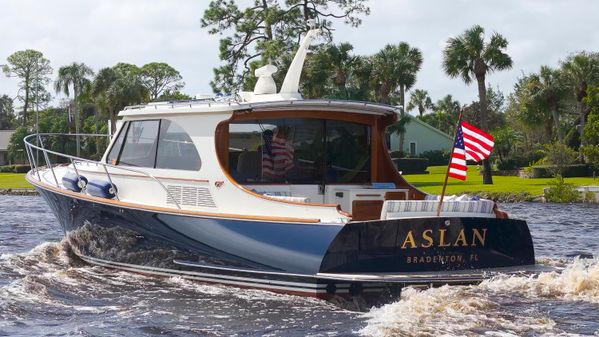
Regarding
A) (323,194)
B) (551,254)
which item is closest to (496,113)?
(551,254)

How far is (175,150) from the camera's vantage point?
1215cm

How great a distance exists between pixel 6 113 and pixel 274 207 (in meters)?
106

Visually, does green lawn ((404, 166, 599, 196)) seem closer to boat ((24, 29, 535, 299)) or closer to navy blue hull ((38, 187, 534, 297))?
boat ((24, 29, 535, 299))

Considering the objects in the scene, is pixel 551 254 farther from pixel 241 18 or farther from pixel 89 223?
pixel 241 18

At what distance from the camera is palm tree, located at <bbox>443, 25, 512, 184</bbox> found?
43031mm

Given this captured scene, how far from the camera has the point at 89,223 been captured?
42.7 feet

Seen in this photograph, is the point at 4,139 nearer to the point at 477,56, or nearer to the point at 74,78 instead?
the point at 74,78

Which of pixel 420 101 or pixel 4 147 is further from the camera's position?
pixel 420 101

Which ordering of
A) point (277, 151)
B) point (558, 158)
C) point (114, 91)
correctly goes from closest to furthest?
point (277, 151), point (558, 158), point (114, 91)

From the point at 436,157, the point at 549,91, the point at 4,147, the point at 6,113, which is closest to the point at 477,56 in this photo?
the point at 549,91

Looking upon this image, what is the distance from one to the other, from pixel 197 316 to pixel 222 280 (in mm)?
1179

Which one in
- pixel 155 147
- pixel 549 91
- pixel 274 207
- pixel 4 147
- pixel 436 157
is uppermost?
pixel 549 91

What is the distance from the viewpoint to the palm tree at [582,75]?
4722 centimetres

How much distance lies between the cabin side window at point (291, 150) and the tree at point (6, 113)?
9782cm
